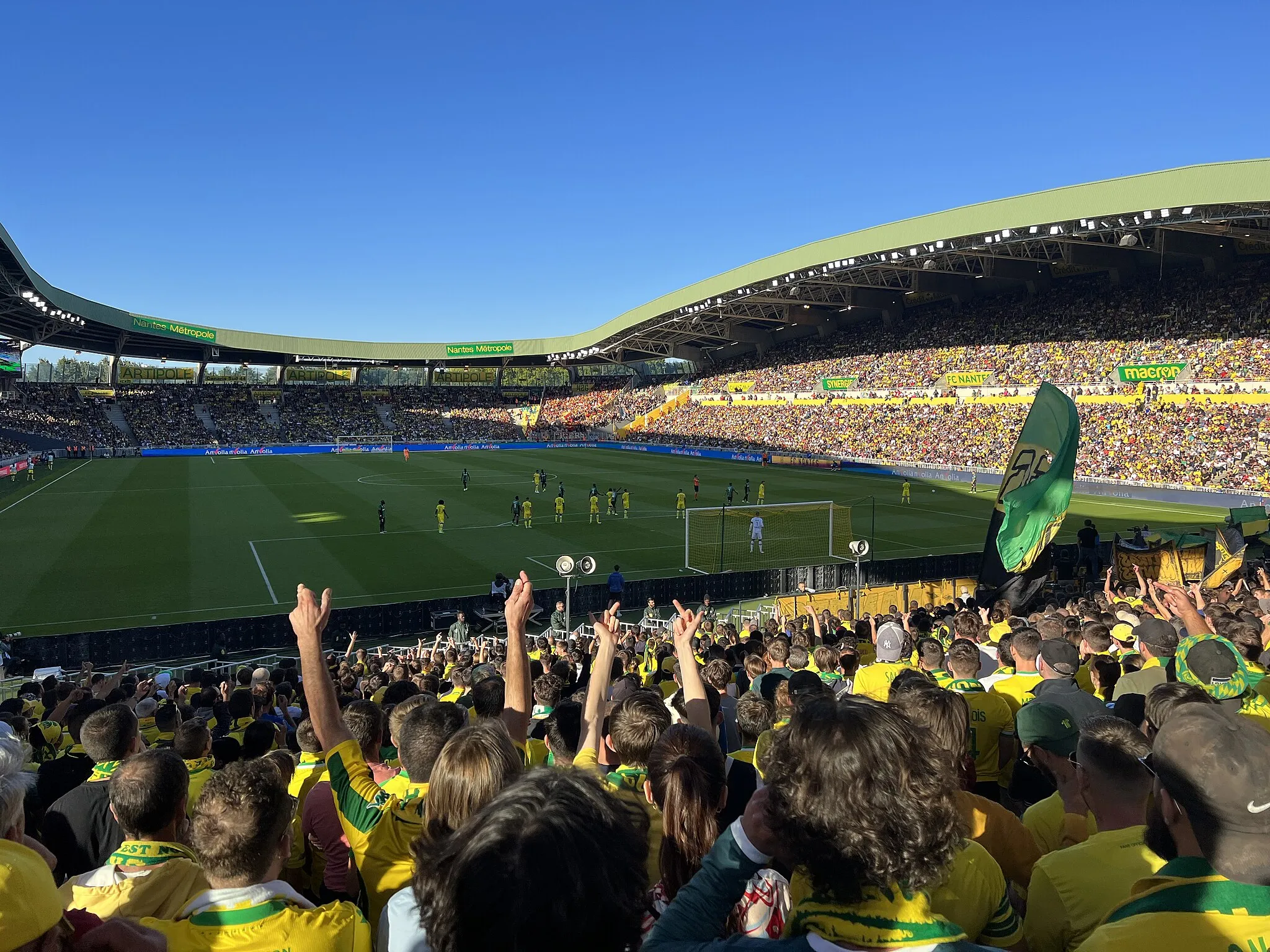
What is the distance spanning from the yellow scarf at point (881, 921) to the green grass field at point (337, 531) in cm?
2198

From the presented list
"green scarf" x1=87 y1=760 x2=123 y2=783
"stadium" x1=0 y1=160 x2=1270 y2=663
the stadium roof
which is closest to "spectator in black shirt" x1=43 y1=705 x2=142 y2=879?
"green scarf" x1=87 y1=760 x2=123 y2=783

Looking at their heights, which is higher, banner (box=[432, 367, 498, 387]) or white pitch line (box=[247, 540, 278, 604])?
banner (box=[432, 367, 498, 387])

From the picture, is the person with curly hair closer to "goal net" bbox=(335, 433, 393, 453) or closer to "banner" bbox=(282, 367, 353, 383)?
"goal net" bbox=(335, 433, 393, 453)

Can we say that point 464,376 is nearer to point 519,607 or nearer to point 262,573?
point 262,573

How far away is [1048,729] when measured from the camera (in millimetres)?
4039

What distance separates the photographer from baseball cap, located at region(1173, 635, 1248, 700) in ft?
16.3

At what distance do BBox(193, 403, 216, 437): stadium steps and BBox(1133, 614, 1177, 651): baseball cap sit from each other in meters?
93.1

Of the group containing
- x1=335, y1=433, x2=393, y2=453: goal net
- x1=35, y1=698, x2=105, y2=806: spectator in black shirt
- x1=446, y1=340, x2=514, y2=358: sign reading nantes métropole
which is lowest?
x1=335, y1=433, x2=393, y2=453: goal net

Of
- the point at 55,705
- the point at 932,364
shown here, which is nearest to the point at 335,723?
the point at 55,705

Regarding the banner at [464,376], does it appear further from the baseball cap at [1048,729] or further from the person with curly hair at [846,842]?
the person with curly hair at [846,842]

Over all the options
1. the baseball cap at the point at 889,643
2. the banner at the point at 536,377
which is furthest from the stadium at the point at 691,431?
the baseball cap at the point at 889,643

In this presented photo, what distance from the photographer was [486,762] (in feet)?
8.97

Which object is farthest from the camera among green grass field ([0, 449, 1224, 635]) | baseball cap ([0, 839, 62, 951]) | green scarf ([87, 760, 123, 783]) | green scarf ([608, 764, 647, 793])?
green grass field ([0, 449, 1224, 635])

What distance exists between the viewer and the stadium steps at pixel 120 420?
80875 mm
